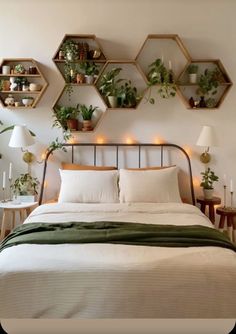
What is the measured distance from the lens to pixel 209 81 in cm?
388

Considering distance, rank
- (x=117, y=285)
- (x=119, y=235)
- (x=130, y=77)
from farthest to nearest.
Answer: (x=130, y=77) → (x=119, y=235) → (x=117, y=285)

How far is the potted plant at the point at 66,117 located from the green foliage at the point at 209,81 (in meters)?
1.42

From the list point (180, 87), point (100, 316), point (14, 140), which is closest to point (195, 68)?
point (180, 87)

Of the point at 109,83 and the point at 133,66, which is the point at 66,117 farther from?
the point at 133,66

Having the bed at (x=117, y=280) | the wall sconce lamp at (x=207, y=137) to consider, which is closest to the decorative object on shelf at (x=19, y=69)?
the wall sconce lamp at (x=207, y=137)

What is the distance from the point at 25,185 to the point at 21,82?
1168mm

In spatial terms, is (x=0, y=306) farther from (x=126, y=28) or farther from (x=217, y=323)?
(x=126, y=28)

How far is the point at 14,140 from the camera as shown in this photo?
3.71 meters

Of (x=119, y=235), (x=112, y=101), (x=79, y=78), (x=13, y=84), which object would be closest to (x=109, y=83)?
(x=112, y=101)

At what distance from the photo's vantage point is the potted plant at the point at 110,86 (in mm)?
3928

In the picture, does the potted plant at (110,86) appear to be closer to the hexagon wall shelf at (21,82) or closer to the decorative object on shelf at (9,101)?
the hexagon wall shelf at (21,82)

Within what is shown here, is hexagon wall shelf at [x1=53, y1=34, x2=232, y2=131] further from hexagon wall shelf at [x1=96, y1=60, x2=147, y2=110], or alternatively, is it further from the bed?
the bed

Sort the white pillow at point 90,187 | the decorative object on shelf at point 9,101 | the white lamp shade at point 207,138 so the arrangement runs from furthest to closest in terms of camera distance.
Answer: the decorative object on shelf at point 9,101
the white lamp shade at point 207,138
the white pillow at point 90,187

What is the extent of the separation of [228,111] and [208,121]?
251 mm
